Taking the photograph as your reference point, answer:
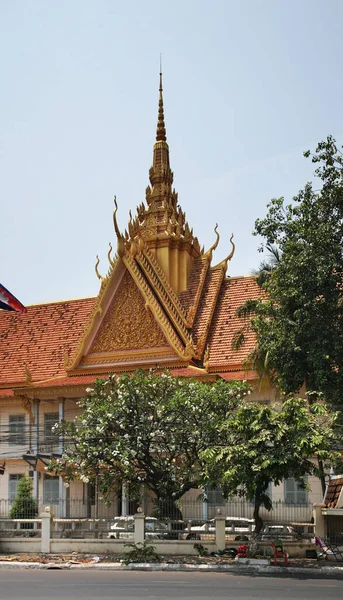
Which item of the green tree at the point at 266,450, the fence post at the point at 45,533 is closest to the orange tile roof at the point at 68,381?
the fence post at the point at 45,533

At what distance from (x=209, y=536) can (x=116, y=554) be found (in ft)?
8.30

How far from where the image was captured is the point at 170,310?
102ft

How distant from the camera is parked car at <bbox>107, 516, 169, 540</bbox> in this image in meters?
23.7

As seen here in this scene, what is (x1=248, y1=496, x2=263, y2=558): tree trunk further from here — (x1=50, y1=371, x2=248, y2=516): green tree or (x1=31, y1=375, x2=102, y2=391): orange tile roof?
(x1=31, y1=375, x2=102, y2=391): orange tile roof

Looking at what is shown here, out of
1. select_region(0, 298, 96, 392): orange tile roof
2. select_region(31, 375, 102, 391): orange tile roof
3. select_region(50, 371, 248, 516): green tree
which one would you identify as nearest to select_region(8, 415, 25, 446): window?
select_region(0, 298, 96, 392): orange tile roof

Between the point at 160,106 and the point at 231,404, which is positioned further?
the point at 160,106

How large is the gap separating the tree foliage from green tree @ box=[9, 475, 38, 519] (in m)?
9.07

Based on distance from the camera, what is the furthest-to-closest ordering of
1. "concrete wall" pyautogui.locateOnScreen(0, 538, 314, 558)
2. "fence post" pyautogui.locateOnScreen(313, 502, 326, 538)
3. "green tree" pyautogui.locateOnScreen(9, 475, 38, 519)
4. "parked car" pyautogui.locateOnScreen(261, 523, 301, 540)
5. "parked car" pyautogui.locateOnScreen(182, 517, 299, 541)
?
"green tree" pyautogui.locateOnScreen(9, 475, 38, 519) < "fence post" pyautogui.locateOnScreen(313, 502, 326, 538) < "parked car" pyautogui.locateOnScreen(182, 517, 299, 541) < "parked car" pyautogui.locateOnScreen(261, 523, 301, 540) < "concrete wall" pyautogui.locateOnScreen(0, 538, 314, 558)

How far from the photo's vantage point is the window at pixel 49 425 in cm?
3078

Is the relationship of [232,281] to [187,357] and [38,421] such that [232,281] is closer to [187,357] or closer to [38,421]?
[187,357]

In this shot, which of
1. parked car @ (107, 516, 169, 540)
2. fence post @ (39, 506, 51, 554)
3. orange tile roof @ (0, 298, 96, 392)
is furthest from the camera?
orange tile roof @ (0, 298, 96, 392)

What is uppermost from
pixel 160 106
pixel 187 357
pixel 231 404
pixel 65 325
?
pixel 160 106

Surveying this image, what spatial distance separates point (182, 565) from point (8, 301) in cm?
852

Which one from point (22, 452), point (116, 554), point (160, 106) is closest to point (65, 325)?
point (22, 452)
